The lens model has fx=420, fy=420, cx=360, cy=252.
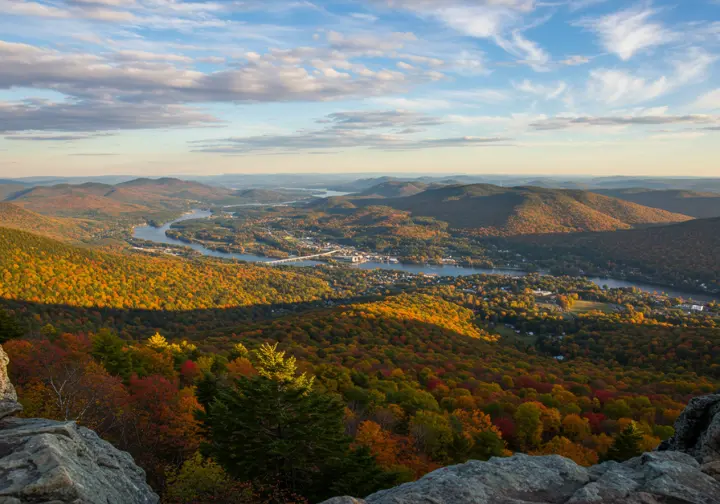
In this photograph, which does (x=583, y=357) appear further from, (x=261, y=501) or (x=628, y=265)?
(x=628, y=265)

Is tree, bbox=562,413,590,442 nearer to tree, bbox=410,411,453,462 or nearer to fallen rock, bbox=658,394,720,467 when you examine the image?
tree, bbox=410,411,453,462

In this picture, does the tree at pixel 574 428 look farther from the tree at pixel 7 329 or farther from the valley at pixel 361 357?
the tree at pixel 7 329

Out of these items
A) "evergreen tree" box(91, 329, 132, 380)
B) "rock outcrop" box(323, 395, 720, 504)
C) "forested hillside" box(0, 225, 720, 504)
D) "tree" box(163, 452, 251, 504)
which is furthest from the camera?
"evergreen tree" box(91, 329, 132, 380)

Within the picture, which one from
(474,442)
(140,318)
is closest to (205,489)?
(474,442)

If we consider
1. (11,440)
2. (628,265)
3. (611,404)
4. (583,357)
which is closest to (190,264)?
(583,357)

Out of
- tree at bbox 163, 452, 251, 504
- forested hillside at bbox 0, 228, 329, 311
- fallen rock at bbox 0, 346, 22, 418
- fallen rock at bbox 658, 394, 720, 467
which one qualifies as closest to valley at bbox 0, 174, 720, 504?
tree at bbox 163, 452, 251, 504
